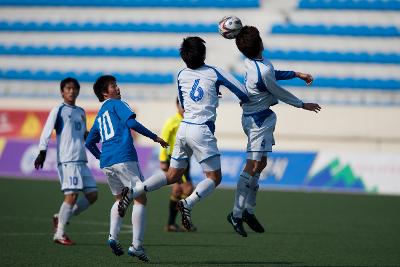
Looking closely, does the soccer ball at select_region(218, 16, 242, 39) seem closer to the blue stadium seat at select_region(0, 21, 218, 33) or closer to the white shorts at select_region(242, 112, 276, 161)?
the white shorts at select_region(242, 112, 276, 161)

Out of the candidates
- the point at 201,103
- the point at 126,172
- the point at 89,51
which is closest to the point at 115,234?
the point at 126,172

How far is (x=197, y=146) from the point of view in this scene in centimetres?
977

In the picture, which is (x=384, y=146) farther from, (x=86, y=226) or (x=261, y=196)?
(x=86, y=226)

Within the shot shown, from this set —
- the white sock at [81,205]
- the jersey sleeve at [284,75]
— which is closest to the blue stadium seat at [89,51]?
the white sock at [81,205]

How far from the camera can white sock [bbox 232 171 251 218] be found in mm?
10297

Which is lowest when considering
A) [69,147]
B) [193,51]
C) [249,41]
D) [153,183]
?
[153,183]

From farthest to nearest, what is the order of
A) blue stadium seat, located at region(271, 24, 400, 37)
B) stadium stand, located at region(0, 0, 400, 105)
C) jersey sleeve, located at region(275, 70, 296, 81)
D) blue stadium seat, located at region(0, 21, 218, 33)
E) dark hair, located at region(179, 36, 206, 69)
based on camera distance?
1. blue stadium seat, located at region(0, 21, 218, 33)
2. blue stadium seat, located at region(271, 24, 400, 37)
3. stadium stand, located at region(0, 0, 400, 105)
4. jersey sleeve, located at region(275, 70, 296, 81)
5. dark hair, located at region(179, 36, 206, 69)

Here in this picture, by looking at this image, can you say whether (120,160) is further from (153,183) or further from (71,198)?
(71,198)

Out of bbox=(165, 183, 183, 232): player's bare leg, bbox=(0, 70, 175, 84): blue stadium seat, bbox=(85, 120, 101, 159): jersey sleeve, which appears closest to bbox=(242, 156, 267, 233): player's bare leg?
bbox=(85, 120, 101, 159): jersey sleeve

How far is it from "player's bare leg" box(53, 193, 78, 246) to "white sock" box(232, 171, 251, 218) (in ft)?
8.71

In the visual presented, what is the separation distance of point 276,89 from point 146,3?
2545 cm

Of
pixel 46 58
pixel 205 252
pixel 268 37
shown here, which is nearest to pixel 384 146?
pixel 268 37

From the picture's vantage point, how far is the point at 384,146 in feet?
93.9

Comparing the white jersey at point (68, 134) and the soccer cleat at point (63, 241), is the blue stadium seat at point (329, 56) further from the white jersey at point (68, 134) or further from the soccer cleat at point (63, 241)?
the soccer cleat at point (63, 241)
